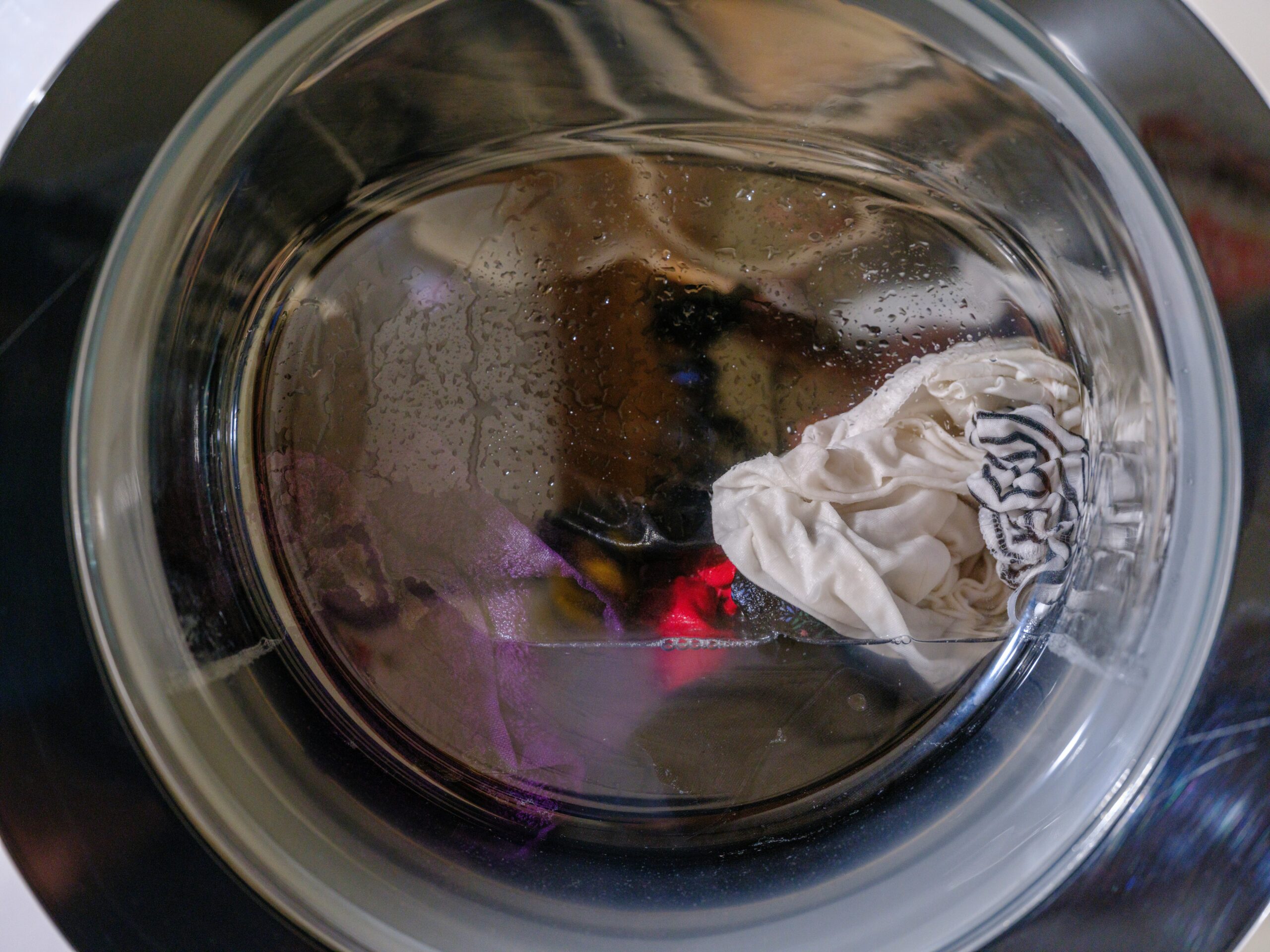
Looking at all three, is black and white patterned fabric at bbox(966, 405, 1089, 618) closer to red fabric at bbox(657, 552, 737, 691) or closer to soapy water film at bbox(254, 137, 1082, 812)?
soapy water film at bbox(254, 137, 1082, 812)

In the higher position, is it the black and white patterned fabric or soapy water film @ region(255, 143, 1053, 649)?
soapy water film @ region(255, 143, 1053, 649)

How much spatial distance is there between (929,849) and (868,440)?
0.34 meters

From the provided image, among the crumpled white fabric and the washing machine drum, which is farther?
the crumpled white fabric

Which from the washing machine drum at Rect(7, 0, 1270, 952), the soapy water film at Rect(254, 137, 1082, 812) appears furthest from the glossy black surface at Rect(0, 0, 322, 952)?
the soapy water film at Rect(254, 137, 1082, 812)

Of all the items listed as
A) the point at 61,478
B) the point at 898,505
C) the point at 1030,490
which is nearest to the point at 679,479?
the point at 898,505

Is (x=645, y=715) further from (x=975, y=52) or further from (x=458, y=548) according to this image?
(x=975, y=52)

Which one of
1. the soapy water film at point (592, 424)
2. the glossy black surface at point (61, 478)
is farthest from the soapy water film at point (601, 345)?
the glossy black surface at point (61, 478)

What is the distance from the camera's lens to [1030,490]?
71 cm

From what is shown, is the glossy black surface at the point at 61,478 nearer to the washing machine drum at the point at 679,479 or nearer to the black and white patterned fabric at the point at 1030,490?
the washing machine drum at the point at 679,479

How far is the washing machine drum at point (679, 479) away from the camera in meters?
0.50

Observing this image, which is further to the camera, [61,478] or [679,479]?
[679,479]

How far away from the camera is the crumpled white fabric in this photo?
2.39ft

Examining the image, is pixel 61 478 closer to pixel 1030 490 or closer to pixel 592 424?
pixel 592 424

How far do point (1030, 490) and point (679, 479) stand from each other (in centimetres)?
31
